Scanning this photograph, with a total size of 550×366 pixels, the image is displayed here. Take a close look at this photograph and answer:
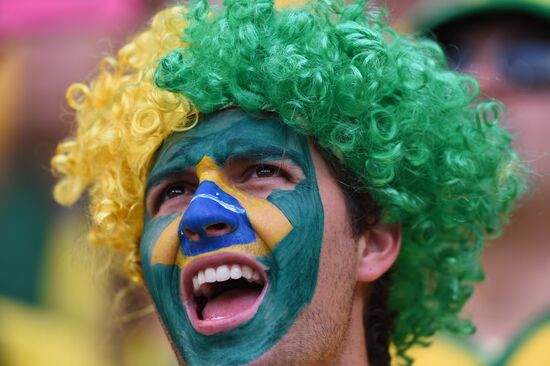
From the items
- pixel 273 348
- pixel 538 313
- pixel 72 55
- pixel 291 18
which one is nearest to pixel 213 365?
pixel 273 348

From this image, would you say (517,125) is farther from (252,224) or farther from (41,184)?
(41,184)

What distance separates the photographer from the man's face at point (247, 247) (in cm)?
254

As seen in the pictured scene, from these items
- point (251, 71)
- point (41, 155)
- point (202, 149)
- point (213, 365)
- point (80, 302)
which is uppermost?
point (251, 71)

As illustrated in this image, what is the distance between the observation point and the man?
2.57 metres

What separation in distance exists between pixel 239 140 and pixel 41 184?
3891mm

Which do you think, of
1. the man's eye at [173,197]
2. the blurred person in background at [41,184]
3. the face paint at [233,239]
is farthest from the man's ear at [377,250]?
the blurred person in background at [41,184]

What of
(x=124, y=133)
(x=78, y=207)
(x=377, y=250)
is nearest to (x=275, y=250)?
(x=377, y=250)

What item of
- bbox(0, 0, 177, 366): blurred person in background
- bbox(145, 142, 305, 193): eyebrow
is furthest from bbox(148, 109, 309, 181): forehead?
bbox(0, 0, 177, 366): blurred person in background

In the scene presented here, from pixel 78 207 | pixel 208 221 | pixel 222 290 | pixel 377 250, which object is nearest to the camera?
pixel 208 221

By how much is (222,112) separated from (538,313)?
2623mm

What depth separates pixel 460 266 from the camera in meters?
3.18

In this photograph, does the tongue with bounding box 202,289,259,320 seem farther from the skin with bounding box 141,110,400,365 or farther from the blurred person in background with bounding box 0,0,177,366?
the blurred person in background with bounding box 0,0,177,366

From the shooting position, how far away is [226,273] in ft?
8.37

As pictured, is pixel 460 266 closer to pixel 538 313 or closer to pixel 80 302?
pixel 538 313
